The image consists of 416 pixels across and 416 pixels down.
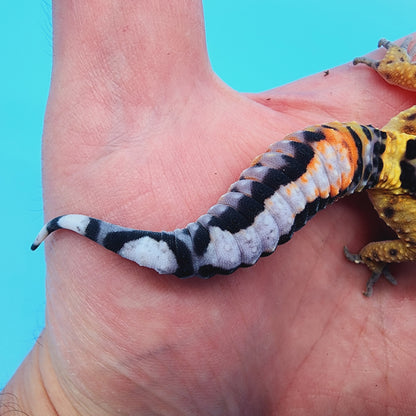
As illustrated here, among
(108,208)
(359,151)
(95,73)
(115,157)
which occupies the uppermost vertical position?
(95,73)

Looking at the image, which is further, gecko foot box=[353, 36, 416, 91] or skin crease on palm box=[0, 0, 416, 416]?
gecko foot box=[353, 36, 416, 91]

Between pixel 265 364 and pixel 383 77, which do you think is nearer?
pixel 265 364

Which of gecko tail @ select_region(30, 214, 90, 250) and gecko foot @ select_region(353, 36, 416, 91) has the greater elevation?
gecko foot @ select_region(353, 36, 416, 91)

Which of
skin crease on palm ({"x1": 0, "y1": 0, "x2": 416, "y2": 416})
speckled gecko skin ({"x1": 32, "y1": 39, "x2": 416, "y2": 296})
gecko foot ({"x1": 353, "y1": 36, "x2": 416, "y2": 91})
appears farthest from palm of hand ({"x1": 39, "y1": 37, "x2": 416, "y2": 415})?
gecko foot ({"x1": 353, "y1": 36, "x2": 416, "y2": 91})

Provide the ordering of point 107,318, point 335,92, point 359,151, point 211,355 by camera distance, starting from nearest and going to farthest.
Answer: point 107,318 → point 211,355 → point 359,151 → point 335,92

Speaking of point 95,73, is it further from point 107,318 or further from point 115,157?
point 107,318

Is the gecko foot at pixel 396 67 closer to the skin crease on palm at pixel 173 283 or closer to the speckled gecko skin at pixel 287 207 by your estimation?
the speckled gecko skin at pixel 287 207

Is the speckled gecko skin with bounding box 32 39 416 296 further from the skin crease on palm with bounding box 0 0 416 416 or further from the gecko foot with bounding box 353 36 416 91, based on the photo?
the gecko foot with bounding box 353 36 416 91

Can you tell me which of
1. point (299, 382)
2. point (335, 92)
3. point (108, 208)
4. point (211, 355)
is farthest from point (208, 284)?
point (335, 92)
